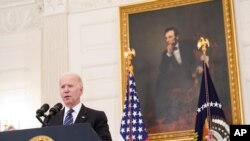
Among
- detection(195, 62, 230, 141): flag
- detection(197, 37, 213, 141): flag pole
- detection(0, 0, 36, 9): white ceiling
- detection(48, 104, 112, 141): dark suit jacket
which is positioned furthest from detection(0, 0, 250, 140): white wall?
detection(48, 104, 112, 141): dark suit jacket

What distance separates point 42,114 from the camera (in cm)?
498

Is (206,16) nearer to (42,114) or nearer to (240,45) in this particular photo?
(240,45)

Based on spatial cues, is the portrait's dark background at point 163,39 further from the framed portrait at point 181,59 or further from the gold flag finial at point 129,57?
the gold flag finial at point 129,57

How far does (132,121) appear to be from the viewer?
31.2 feet

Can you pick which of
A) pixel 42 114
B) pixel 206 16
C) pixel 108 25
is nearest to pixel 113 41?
pixel 108 25

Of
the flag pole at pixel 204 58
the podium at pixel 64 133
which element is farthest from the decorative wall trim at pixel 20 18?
the podium at pixel 64 133

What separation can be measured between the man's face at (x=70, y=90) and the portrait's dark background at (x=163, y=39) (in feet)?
14.5

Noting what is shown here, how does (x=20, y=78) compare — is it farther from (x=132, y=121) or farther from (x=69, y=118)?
(x=69, y=118)

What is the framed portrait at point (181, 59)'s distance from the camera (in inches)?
387

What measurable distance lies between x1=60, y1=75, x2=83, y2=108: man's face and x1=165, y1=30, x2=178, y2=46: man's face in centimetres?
482

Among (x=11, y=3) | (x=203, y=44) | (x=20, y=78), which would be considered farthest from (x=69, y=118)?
(x=11, y=3)

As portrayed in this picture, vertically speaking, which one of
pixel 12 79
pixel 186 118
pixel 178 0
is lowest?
pixel 186 118

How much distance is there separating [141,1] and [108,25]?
A: 0.81 m

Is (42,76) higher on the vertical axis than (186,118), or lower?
higher
